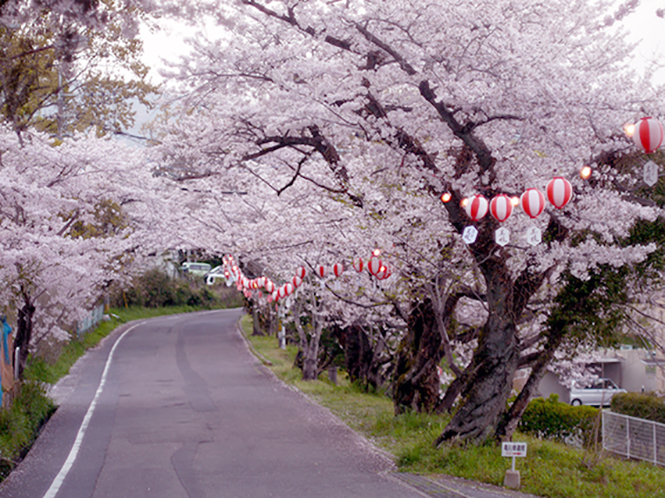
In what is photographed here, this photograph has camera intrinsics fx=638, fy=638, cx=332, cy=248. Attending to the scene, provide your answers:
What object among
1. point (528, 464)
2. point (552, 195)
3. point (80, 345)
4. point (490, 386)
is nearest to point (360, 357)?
point (490, 386)

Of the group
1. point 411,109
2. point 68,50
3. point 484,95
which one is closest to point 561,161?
point 484,95

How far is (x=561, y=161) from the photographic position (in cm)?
907

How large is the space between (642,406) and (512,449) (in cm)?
1077

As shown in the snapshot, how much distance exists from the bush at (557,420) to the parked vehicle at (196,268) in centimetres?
3911

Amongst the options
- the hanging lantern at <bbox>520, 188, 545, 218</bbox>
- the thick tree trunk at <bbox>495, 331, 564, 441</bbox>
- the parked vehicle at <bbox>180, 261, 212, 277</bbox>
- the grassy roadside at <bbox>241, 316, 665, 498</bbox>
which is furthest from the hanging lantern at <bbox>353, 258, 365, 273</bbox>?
the parked vehicle at <bbox>180, 261, 212, 277</bbox>

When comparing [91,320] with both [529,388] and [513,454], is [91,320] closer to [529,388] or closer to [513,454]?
[529,388]

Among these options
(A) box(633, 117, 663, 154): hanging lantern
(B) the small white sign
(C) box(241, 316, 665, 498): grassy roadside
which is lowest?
(C) box(241, 316, 665, 498): grassy roadside

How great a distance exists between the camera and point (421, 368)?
513 inches

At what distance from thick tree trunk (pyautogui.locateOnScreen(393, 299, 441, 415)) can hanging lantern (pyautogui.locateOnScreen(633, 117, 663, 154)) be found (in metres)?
6.95

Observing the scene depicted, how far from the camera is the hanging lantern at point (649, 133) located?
6.29 meters

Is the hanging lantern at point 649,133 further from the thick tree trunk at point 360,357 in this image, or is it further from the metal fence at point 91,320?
the metal fence at point 91,320

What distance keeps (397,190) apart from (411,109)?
5.19 feet

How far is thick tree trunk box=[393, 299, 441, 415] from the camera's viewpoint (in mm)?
12984

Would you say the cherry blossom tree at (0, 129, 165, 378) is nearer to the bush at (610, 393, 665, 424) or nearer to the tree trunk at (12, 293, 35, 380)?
the tree trunk at (12, 293, 35, 380)
